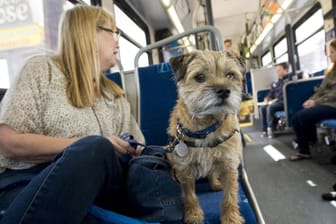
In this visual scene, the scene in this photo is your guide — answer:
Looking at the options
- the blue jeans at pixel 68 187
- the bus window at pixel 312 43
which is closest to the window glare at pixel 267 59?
the bus window at pixel 312 43

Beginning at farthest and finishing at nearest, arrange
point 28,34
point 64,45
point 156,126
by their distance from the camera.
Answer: point 28,34 → point 156,126 → point 64,45

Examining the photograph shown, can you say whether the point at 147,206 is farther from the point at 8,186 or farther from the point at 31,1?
the point at 31,1

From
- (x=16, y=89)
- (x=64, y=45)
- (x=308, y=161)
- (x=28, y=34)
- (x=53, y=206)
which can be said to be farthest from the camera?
(x=308, y=161)

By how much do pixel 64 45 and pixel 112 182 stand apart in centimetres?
63

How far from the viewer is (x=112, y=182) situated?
1019 millimetres

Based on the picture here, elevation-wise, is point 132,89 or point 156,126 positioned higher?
point 132,89

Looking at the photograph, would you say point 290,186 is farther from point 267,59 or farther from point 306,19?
point 267,59

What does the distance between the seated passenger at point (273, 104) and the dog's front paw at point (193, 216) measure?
482 centimetres

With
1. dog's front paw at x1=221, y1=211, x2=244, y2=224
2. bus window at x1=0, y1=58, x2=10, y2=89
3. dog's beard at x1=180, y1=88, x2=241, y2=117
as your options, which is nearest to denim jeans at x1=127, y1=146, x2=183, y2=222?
dog's front paw at x1=221, y1=211, x2=244, y2=224

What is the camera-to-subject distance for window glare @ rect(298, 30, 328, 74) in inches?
285

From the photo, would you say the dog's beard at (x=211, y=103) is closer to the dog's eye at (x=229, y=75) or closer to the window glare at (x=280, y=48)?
the dog's eye at (x=229, y=75)

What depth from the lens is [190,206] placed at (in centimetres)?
114

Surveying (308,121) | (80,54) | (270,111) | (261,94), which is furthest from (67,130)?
(261,94)

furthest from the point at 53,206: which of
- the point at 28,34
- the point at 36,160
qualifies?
the point at 28,34
